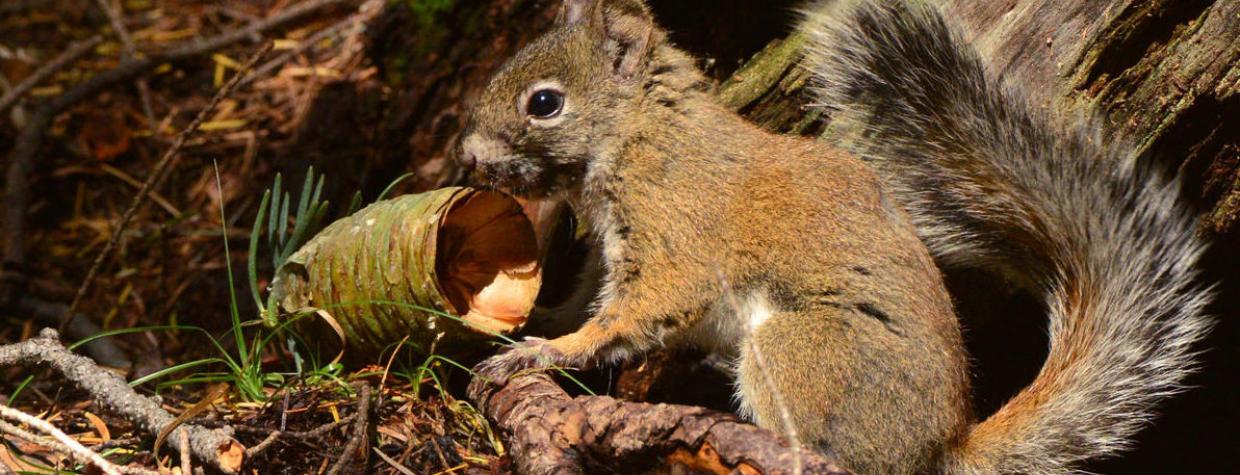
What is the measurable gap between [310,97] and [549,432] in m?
2.61

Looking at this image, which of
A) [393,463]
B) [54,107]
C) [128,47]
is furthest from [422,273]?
[128,47]

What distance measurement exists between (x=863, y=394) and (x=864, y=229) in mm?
432

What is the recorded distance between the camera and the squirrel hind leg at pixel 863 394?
2311mm

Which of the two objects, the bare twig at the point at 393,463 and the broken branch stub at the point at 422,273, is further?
the broken branch stub at the point at 422,273

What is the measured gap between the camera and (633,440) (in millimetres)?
2107

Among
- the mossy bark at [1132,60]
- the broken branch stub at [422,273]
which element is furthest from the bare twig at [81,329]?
the mossy bark at [1132,60]

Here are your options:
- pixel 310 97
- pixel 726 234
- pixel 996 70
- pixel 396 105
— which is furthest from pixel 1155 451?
pixel 310 97

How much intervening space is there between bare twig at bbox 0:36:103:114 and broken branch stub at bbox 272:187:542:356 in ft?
7.60

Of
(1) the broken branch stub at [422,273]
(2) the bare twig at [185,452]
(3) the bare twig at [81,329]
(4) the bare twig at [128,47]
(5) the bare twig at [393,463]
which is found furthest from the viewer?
(4) the bare twig at [128,47]

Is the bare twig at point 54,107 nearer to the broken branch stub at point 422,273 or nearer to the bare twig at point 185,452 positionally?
the broken branch stub at point 422,273

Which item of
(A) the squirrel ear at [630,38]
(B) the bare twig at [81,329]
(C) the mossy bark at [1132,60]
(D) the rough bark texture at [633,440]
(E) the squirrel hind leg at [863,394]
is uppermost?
(C) the mossy bark at [1132,60]

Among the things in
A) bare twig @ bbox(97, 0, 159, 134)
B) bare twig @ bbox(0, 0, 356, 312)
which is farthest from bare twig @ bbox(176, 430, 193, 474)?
bare twig @ bbox(97, 0, 159, 134)

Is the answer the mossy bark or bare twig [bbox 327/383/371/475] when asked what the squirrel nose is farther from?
the mossy bark

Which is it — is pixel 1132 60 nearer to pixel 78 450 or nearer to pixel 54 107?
pixel 78 450
